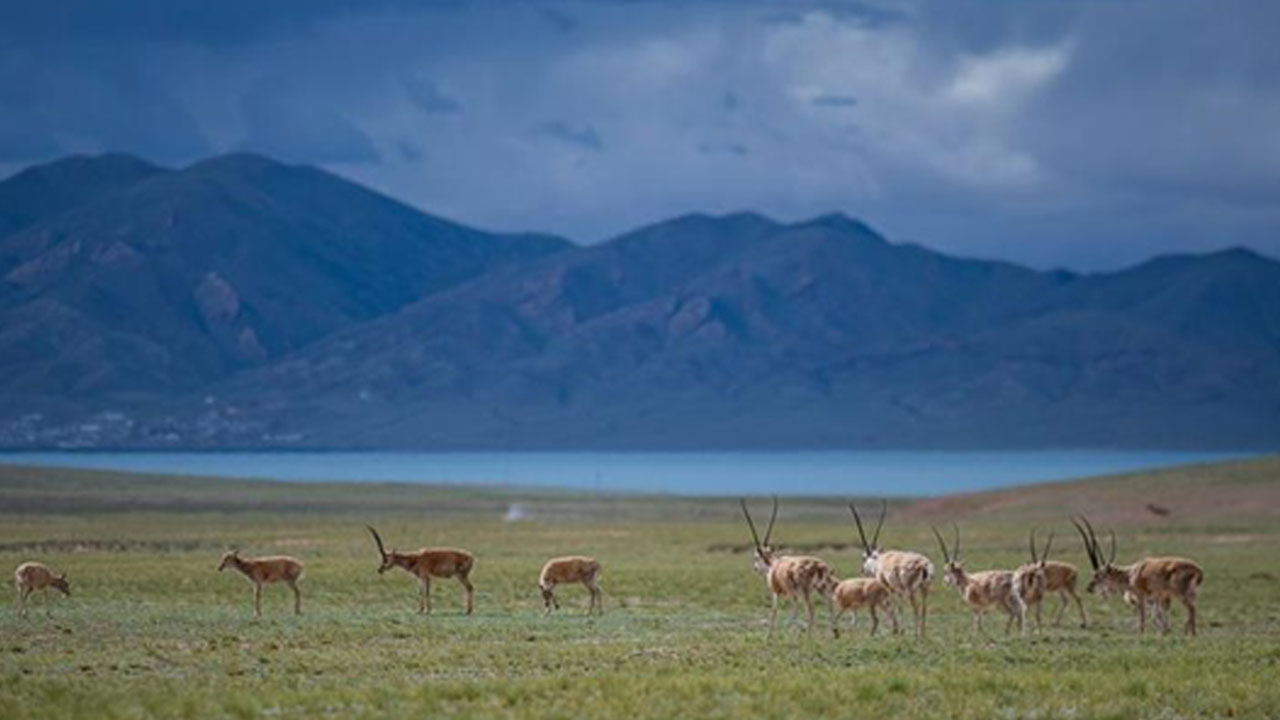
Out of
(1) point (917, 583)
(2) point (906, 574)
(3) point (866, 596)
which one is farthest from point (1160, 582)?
(3) point (866, 596)

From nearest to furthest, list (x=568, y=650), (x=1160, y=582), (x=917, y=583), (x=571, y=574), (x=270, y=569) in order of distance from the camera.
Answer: (x=568, y=650) < (x=917, y=583) < (x=1160, y=582) < (x=270, y=569) < (x=571, y=574)

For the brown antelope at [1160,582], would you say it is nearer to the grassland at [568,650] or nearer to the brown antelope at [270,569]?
the grassland at [568,650]

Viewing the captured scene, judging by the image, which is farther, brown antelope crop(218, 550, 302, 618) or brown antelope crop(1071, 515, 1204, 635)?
brown antelope crop(218, 550, 302, 618)

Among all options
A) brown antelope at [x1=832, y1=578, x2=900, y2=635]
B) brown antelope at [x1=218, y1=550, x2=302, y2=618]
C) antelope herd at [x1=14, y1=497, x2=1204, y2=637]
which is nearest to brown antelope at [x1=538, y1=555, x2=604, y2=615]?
antelope herd at [x1=14, y1=497, x2=1204, y2=637]

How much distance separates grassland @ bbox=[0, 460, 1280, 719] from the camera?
21938mm

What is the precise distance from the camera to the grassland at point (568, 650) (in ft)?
72.0

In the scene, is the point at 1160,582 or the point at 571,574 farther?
the point at 571,574

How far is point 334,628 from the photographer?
3031 centimetres

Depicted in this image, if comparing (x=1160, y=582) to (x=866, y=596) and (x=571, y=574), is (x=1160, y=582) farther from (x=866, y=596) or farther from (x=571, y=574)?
(x=571, y=574)

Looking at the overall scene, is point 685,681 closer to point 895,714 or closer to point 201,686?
point 895,714

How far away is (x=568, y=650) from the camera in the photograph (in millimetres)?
27078

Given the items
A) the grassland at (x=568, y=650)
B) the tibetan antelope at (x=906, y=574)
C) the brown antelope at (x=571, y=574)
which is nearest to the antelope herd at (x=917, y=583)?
the tibetan antelope at (x=906, y=574)

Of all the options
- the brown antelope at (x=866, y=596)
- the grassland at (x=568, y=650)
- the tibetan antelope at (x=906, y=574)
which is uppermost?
the tibetan antelope at (x=906, y=574)

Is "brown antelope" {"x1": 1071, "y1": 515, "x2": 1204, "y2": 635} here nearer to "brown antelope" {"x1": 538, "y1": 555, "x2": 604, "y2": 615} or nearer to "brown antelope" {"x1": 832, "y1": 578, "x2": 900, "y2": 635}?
"brown antelope" {"x1": 832, "y1": 578, "x2": 900, "y2": 635}
